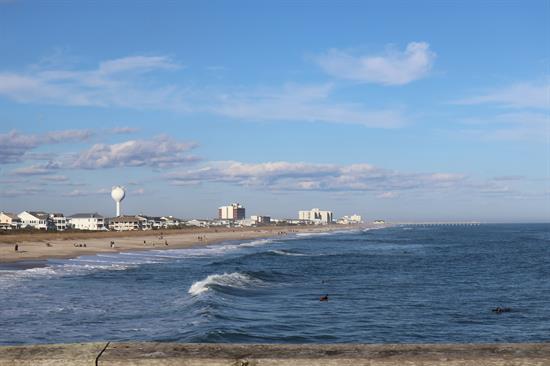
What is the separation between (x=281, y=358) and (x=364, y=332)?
18528 millimetres

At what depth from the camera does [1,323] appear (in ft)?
72.1

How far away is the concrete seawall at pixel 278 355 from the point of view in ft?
11.2

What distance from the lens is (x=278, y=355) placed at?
11.6 feet

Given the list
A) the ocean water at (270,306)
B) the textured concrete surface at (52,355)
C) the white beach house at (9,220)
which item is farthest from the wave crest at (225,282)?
the white beach house at (9,220)

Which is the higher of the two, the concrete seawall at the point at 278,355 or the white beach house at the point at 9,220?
the white beach house at the point at 9,220

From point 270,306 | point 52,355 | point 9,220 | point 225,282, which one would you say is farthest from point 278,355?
point 9,220

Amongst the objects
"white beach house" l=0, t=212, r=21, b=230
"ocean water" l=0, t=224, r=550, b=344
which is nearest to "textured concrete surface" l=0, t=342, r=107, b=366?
"ocean water" l=0, t=224, r=550, b=344

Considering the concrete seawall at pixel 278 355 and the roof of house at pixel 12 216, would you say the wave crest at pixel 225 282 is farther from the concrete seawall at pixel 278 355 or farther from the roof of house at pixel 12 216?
the roof of house at pixel 12 216

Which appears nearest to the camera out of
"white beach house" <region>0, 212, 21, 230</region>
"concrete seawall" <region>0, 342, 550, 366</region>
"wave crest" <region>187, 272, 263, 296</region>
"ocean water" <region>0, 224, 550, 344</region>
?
"concrete seawall" <region>0, 342, 550, 366</region>

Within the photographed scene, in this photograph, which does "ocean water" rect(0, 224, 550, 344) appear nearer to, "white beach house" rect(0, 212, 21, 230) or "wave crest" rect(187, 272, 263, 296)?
"wave crest" rect(187, 272, 263, 296)

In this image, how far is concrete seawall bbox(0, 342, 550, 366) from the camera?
3.42m

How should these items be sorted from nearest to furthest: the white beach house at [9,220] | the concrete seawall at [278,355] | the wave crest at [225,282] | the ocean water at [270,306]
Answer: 1. the concrete seawall at [278,355]
2. the ocean water at [270,306]
3. the wave crest at [225,282]
4. the white beach house at [9,220]

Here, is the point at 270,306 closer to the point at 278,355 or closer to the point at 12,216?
the point at 278,355

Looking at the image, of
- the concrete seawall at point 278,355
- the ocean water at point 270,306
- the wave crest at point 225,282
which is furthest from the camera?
the wave crest at point 225,282
